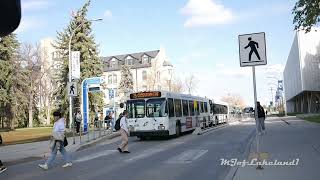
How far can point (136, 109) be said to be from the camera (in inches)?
1070

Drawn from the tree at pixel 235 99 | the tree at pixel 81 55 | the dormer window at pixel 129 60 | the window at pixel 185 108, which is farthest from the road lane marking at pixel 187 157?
the tree at pixel 235 99

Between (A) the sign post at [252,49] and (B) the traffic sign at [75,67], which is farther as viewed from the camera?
(B) the traffic sign at [75,67]

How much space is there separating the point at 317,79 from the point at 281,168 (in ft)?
242

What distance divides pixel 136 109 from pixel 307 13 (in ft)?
35.5

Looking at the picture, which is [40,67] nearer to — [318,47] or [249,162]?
[318,47]

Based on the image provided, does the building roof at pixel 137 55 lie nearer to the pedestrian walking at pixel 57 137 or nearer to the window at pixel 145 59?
the window at pixel 145 59

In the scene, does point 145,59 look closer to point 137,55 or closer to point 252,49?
point 137,55

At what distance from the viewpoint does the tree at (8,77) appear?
53.6m

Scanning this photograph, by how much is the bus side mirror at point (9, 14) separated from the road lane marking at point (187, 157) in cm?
1310

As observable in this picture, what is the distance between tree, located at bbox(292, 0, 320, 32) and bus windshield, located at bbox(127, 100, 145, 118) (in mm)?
9820

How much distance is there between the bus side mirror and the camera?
80.4 inches

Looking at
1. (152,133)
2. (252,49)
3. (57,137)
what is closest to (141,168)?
(57,137)

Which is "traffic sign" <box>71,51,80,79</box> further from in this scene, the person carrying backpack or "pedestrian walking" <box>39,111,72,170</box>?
"pedestrian walking" <box>39,111,72,170</box>

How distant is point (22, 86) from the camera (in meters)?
58.9
